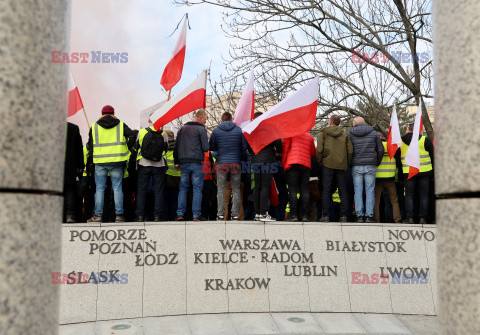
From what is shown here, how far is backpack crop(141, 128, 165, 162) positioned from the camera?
8.43 metres

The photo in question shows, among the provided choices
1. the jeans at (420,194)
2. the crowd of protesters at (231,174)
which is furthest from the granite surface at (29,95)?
the jeans at (420,194)

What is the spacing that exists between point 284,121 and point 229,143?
3.40 ft

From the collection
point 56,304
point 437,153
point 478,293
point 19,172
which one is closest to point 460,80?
point 437,153

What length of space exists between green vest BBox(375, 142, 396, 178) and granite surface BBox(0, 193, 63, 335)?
25.7ft

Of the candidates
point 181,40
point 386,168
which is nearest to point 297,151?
point 386,168

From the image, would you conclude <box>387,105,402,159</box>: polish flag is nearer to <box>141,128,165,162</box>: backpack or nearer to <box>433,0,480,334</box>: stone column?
<box>141,128,165,162</box>: backpack

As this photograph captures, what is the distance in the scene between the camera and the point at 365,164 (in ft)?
28.9

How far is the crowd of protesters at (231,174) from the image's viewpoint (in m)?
8.23

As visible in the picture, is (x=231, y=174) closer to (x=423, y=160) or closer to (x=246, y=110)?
(x=246, y=110)

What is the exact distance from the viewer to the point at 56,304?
6.17 feet

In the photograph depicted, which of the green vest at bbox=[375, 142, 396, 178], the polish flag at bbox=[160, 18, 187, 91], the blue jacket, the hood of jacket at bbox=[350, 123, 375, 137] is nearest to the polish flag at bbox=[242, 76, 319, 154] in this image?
the blue jacket

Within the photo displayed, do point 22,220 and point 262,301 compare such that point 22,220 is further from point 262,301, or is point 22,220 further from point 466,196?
point 262,301

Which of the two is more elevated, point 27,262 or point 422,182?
point 422,182

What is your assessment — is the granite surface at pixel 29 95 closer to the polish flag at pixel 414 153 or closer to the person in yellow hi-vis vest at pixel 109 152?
the person in yellow hi-vis vest at pixel 109 152
